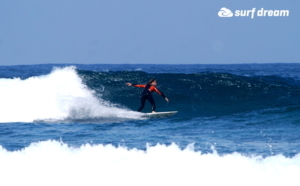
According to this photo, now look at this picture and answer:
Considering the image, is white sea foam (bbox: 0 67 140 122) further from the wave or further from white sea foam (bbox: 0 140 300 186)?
white sea foam (bbox: 0 140 300 186)

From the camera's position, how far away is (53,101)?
17.1 metres

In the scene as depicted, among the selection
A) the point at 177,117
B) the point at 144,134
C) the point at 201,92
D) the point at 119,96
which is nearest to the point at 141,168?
the point at 144,134

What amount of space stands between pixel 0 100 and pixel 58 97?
2.41m

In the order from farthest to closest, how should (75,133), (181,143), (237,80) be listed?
(237,80), (75,133), (181,143)

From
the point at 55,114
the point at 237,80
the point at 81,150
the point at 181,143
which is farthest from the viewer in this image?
the point at 237,80

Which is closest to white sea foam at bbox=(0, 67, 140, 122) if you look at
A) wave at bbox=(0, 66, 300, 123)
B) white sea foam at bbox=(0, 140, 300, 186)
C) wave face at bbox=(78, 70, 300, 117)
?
wave at bbox=(0, 66, 300, 123)

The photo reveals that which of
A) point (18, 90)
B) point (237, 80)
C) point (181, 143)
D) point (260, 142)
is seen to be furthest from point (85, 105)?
point (237, 80)

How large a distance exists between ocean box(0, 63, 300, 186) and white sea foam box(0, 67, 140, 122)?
0.13 ft

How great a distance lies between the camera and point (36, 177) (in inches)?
304

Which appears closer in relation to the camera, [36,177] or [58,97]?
[36,177]

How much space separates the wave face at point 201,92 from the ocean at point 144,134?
0.16ft

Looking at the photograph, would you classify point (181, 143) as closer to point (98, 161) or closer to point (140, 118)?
point (98, 161)

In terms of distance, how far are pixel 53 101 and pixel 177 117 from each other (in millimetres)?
5379

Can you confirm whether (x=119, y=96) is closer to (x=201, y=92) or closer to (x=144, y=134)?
(x=201, y=92)
